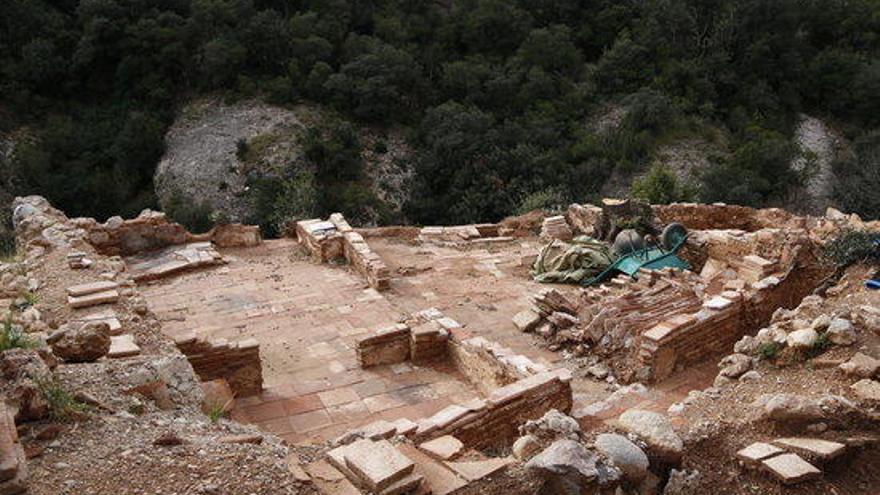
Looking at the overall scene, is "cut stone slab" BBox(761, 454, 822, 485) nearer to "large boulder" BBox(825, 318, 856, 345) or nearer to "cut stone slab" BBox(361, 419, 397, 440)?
"large boulder" BBox(825, 318, 856, 345)

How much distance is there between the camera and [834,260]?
9711 mm

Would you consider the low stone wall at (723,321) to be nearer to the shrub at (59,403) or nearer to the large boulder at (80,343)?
the large boulder at (80,343)

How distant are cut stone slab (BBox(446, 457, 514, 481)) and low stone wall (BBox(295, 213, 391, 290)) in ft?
20.7

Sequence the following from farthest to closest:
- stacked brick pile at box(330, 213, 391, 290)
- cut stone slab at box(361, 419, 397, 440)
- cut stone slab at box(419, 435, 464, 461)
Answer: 1. stacked brick pile at box(330, 213, 391, 290)
2. cut stone slab at box(361, 419, 397, 440)
3. cut stone slab at box(419, 435, 464, 461)

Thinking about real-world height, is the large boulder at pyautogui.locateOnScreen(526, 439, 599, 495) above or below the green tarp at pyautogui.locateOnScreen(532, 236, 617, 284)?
above

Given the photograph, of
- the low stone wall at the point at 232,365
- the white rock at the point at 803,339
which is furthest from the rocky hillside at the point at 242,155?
the white rock at the point at 803,339

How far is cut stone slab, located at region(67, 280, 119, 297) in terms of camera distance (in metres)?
7.82

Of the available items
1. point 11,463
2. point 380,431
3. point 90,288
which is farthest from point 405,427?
point 90,288

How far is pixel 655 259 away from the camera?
11391 millimetres

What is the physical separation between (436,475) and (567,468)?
84cm

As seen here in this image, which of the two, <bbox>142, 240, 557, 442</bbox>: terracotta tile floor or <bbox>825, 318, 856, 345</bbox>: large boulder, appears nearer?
<bbox>825, 318, 856, 345</bbox>: large boulder

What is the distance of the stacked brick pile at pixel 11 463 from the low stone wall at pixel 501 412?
9.65 ft

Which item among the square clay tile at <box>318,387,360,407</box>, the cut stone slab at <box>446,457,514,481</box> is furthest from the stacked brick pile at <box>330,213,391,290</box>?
the cut stone slab at <box>446,457,514,481</box>

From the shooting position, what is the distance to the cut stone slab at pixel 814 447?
5.19m
